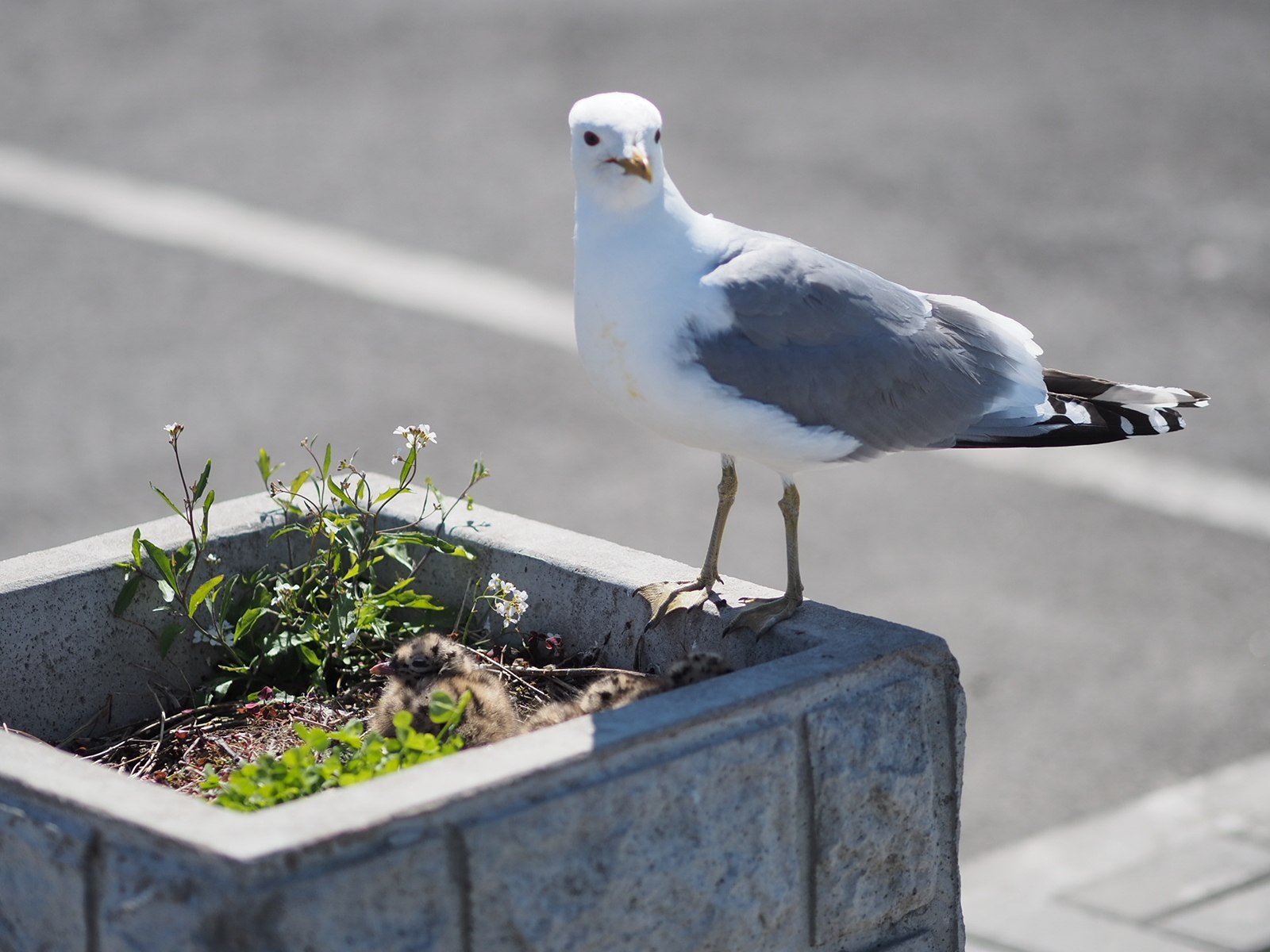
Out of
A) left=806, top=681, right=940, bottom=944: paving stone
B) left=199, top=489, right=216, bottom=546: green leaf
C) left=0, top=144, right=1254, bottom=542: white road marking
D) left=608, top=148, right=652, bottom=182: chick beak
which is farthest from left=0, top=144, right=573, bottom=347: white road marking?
left=806, top=681, right=940, bottom=944: paving stone

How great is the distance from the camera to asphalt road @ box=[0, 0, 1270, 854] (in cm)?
610

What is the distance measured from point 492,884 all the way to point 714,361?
3.42 ft

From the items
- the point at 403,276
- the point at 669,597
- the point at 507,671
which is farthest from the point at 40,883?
the point at 403,276

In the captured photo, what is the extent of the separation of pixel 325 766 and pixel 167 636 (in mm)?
684

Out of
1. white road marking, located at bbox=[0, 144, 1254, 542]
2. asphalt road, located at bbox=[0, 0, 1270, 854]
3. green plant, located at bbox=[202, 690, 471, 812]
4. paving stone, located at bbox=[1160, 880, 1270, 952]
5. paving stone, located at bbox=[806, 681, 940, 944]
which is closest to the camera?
green plant, located at bbox=[202, 690, 471, 812]

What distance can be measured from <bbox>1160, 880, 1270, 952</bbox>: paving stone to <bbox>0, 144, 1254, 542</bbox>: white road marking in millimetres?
2298

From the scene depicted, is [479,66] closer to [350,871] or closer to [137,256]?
[137,256]

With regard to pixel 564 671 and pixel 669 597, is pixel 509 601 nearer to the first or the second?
pixel 564 671

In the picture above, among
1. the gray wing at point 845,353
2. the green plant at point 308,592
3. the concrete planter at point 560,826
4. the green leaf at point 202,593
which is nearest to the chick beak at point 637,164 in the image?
the gray wing at point 845,353

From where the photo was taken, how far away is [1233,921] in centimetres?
445

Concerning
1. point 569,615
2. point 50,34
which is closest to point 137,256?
point 50,34

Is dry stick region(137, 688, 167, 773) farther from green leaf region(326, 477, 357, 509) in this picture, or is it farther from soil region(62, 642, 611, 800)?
green leaf region(326, 477, 357, 509)

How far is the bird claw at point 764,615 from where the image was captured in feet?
10.2

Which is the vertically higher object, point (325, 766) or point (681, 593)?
point (681, 593)
